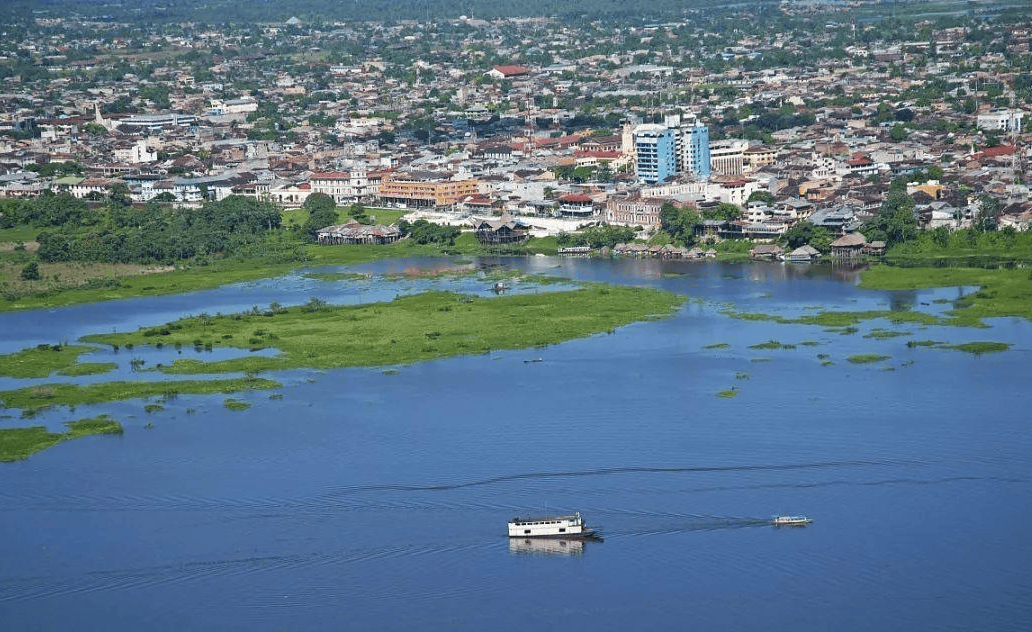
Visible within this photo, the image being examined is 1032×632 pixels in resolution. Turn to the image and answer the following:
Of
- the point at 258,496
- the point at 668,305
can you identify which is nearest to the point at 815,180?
the point at 668,305

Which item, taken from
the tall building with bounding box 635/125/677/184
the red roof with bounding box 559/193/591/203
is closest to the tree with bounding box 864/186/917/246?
the red roof with bounding box 559/193/591/203

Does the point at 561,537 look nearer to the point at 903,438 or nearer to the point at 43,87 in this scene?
the point at 903,438

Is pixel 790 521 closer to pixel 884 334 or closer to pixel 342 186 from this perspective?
pixel 884 334

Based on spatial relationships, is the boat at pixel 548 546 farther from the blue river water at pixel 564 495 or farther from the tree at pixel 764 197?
the tree at pixel 764 197

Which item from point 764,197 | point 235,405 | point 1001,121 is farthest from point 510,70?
point 235,405

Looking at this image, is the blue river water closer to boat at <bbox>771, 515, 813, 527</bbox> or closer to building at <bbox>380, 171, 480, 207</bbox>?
boat at <bbox>771, 515, 813, 527</bbox>
